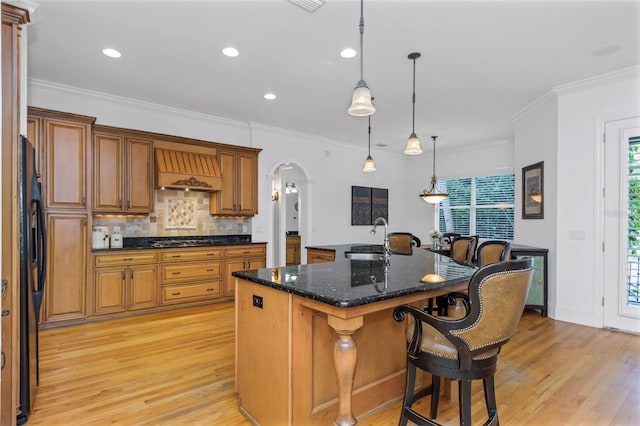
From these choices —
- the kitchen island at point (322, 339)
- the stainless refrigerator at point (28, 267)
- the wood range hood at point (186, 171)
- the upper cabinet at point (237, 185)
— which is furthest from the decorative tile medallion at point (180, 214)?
the kitchen island at point (322, 339)

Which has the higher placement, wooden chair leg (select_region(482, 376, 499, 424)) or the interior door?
the interior door

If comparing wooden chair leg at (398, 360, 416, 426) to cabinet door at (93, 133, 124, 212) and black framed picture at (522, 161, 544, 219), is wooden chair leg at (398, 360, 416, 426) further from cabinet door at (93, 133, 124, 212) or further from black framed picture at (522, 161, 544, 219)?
cabinet door at (93, 133, 124, 212)

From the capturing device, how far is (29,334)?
220 cm

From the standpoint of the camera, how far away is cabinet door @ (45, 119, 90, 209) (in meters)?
3.90

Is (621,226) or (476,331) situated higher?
(621,226)

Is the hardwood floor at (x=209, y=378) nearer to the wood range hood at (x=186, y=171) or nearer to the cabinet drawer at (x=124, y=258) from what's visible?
the cabinet drawer at (x=124, y=258)

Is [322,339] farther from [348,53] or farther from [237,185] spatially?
[237,185]

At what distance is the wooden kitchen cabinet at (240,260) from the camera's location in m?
5.20

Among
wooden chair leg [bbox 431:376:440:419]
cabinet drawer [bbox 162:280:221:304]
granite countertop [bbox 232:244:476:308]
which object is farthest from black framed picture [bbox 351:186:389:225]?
wooden chair leg [bbox 431:376:440:419]

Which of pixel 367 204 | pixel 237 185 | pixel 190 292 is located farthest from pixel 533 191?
pixel 190 292

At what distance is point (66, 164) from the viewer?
4004 mm

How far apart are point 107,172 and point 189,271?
1634mm

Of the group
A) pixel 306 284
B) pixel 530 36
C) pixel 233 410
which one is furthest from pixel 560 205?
pixel 233 410

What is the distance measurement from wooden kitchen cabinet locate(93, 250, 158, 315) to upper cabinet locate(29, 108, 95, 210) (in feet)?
2.48
